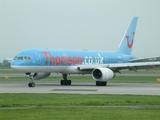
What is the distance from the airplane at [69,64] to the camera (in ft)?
153

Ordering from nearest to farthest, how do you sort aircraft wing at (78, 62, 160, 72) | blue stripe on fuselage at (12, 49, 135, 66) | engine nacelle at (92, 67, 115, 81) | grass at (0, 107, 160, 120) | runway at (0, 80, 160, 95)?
grass at (0, 107, 160, 120) → runway at (0, 80, 160, 95) → blue stripe on fuselage at (12, 49, 135, 66) → engine nacelle at (92, 67, 115, 81) → aircraft wing at (78, 62, 160, 72)

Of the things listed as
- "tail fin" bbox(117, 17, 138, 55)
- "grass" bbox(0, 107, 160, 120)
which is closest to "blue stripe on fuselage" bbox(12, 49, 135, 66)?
"tail fin" bbox(117, 17, 138, 55)

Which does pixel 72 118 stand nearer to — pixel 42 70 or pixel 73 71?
pixel 42 70

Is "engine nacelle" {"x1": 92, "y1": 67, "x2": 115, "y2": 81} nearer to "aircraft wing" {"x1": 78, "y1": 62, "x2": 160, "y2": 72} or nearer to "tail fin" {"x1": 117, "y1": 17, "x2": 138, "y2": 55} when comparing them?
"aircraft wing" {"x1": 78, "y1": 62, "x2": 160, "y2": 72}

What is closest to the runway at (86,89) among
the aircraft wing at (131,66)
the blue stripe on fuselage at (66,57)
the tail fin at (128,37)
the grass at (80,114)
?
the blue stripe on fuselage at (66,57)

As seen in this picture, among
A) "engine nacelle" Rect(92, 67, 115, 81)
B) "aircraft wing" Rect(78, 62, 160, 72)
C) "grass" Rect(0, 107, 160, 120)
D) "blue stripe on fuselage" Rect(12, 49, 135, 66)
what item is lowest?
"grass" Rect(0, 107, 160, 120)

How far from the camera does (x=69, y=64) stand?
51.5 metres

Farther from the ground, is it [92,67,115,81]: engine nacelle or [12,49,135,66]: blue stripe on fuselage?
[12,49,135,66]: blue stripe on fuselage

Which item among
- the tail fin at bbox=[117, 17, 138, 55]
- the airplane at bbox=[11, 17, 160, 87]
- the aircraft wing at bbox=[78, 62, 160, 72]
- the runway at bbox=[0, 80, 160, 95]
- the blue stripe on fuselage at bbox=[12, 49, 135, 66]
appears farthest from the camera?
the tail fin at bbox=[117, 17, 138, 55]

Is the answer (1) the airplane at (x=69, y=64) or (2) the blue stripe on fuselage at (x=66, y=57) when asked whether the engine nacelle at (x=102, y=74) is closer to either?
(1) the airplane at (x=69, y=64)

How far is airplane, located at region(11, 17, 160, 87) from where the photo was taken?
46.7 m

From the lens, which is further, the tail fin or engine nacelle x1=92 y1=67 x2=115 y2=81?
the tail fin

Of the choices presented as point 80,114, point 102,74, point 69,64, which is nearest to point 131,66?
point 102,74

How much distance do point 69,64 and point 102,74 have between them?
4.62 metres
